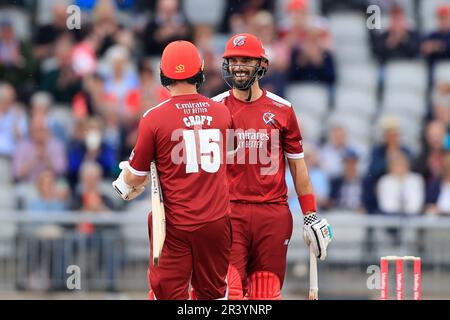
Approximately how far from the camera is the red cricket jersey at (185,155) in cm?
1066

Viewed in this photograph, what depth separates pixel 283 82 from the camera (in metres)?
19.2

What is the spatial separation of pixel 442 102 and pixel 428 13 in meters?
1.91

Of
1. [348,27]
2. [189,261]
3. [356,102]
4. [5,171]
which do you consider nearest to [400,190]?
[356,102]

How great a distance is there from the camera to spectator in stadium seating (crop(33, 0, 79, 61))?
19.6m

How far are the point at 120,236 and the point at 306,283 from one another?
7.87ft

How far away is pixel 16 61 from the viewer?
19.4 meters

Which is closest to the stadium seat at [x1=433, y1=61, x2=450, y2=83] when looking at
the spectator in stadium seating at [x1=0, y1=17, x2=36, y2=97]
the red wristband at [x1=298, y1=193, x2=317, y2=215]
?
the spectator in stadium seating at [x1=0, y1=17, x2=36, y2=97]

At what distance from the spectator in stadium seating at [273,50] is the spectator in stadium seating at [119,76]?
1.88 metres

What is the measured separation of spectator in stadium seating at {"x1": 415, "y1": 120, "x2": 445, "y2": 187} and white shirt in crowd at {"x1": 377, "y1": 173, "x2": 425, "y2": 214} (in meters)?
0.27

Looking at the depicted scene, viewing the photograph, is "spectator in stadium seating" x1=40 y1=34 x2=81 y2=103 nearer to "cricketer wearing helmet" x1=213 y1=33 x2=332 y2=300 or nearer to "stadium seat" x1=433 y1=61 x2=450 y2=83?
"stadium seat" x1=433 y1=61 x2=450 y2=83

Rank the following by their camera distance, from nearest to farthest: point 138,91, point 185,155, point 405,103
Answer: point 185,155 < point 138,91 < point 405,103

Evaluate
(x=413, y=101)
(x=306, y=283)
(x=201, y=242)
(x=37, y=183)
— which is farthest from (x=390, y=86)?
(x=201, y=242)

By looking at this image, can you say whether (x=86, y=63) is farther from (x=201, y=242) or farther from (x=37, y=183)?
(x=201, y=242)

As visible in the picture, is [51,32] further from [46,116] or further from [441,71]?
[441,71]
